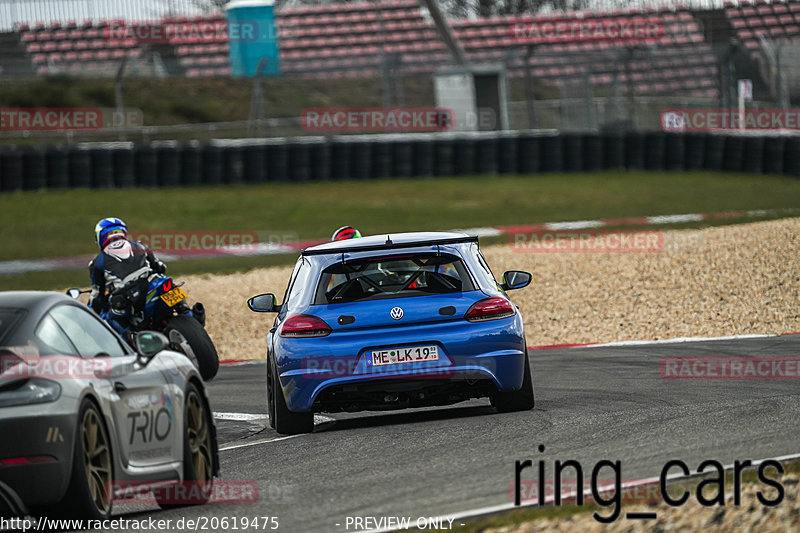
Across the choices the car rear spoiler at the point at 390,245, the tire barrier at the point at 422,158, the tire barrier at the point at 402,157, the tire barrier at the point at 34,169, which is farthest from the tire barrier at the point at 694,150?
the car rear spoiler at the point at 390,245

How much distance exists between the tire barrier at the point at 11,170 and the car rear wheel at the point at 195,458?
23.3m

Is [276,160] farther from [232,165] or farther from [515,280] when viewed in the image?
[515,280]

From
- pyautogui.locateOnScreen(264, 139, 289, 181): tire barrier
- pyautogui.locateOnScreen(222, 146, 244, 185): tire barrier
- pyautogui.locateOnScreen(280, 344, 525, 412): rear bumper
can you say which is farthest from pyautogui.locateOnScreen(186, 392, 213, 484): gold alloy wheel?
pyautogui.locateOnScreen(264, 139, 289, 181): tire barrier

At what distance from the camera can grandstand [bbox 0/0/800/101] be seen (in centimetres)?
3419

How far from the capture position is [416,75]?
3469cm

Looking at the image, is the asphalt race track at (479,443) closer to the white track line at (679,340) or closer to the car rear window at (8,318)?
the car rear window at (8,318)

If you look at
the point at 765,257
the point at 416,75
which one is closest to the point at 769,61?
the point at 416,75

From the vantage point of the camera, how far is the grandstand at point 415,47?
112ft

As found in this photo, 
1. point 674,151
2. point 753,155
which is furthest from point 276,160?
point 753,155

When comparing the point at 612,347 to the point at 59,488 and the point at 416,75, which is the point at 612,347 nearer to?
the point at 59,488

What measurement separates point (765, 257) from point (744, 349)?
15.6 feet

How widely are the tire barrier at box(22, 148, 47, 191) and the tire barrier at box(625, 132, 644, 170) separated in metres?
12.7

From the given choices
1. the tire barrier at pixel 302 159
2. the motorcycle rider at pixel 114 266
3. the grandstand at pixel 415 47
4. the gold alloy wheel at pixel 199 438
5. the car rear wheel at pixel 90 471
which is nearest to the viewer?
the car rear wheel at pixel 90 471

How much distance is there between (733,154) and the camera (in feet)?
100
